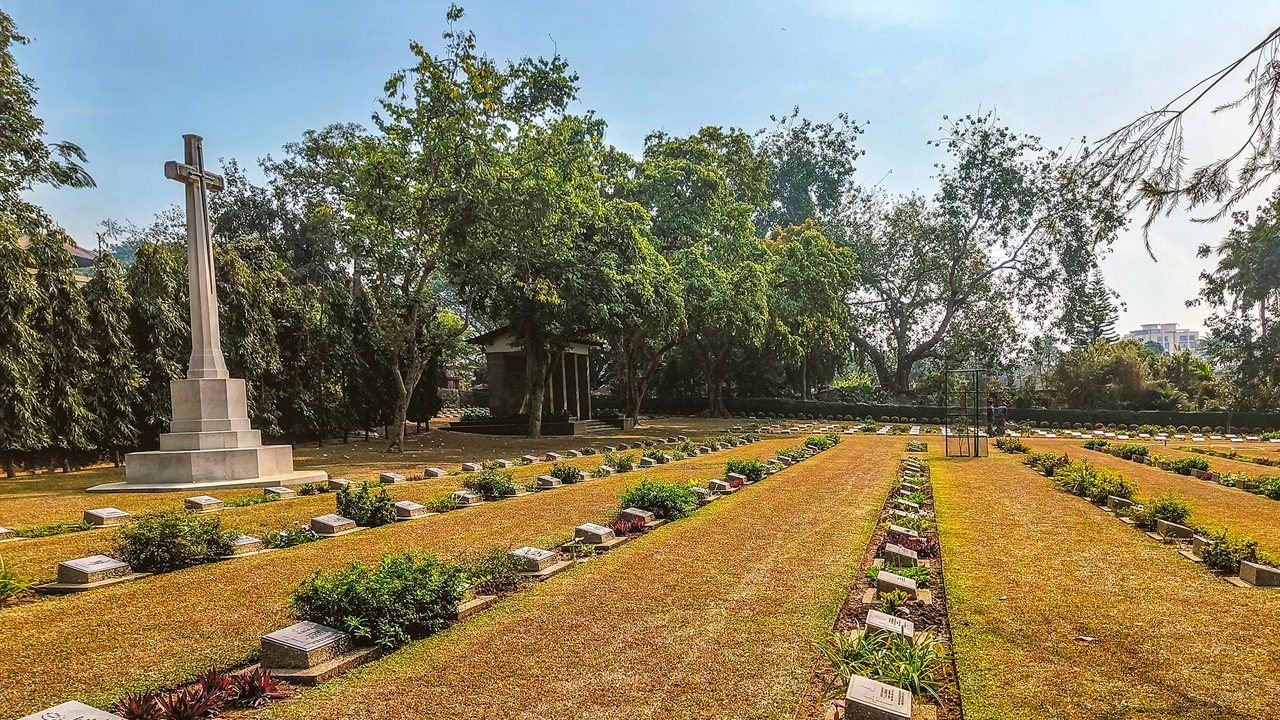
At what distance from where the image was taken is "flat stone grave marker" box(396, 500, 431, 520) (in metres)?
8.74

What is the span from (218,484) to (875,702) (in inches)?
445

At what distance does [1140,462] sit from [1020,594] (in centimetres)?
1411

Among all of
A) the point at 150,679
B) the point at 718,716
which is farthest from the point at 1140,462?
the point at 150,679

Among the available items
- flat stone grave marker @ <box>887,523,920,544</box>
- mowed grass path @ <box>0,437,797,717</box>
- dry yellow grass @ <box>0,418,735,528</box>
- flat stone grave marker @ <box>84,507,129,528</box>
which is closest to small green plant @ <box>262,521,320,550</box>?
mowed grass path @ <box>0,437,797,717</box>

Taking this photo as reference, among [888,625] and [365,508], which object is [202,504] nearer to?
[365,508]

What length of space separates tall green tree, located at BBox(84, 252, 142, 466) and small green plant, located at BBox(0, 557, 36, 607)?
10.6 metres

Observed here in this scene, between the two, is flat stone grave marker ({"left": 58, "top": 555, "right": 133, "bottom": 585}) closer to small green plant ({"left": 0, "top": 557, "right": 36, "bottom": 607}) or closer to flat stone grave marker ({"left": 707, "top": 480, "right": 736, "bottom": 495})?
small green plant ({"left": 0, "top": 557, "right": 36, "bottom": 607})

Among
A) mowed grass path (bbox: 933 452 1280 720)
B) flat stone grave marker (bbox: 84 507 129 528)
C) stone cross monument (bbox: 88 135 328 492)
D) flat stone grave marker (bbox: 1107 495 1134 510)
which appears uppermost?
stone cross monument (bbox: 88 135 328 492)

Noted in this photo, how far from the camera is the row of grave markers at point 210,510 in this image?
Result: 18.3 feet

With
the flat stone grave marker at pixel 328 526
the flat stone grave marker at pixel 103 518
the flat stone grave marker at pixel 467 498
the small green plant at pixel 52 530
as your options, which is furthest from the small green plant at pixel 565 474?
the small green plant at pixel 52 530

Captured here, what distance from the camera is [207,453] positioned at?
1161 centimetres

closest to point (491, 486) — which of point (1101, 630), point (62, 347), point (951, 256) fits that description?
point (1101, 630)

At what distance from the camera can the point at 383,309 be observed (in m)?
17.1

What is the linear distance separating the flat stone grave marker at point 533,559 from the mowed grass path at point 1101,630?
10.5 feet
